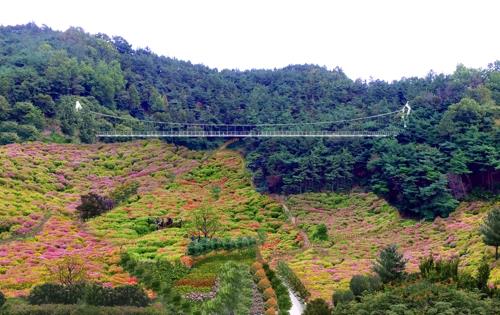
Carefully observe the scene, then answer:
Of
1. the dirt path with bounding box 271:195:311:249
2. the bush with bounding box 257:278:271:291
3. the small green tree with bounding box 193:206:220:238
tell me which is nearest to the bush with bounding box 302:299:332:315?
the bush with bounding box 257:278:271:291

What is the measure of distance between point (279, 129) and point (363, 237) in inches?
1060

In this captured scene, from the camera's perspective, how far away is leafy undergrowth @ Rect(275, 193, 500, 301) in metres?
37.9

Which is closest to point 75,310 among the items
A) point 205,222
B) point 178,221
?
point 205,222

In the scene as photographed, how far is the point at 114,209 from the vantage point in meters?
53.3

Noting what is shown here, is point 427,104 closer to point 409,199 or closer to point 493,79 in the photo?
point 493,79

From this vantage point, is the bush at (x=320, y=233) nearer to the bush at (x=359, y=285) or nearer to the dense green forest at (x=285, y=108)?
the dense green forest at (x=285, y=108)

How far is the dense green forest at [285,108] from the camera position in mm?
56281

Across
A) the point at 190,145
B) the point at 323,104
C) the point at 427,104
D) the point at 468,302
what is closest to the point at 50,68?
the point at 190,145

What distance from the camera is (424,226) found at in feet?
165

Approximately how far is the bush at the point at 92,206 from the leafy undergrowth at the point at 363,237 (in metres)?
16.1

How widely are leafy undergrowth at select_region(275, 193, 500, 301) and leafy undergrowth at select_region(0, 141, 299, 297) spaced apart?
315 cm

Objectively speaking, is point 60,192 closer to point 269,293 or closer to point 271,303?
point 269,293

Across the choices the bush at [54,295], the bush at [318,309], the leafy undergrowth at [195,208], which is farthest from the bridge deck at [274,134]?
the bush at [318,309]

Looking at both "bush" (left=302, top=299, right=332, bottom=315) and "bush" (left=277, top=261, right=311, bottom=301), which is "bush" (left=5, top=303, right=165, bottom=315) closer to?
"bush" (left=302, top=299, right=332, bottom=315)
